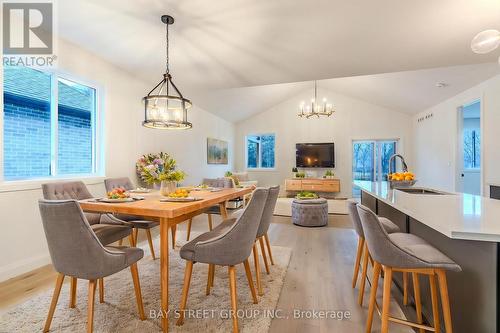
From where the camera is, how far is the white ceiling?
7.47 feet

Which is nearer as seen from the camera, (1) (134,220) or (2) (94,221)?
(2) (94,221)

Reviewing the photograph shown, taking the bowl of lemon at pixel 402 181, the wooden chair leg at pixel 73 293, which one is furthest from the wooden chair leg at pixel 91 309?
the bowl of lemon at pixel 402 181

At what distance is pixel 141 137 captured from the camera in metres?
4.06

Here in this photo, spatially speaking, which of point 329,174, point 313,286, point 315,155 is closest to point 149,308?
point 313,286

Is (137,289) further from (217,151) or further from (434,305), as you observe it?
(217,151)

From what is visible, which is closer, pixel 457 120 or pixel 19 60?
pixel 19 60

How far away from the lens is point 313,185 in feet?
24.0

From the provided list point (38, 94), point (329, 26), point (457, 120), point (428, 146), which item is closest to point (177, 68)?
point (38, 94)

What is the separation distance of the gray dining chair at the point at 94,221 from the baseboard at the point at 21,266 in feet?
2.64

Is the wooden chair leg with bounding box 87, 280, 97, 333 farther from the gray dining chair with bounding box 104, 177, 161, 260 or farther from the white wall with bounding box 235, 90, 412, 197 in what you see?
the white wall with bounding box 235, 90, 412, 197

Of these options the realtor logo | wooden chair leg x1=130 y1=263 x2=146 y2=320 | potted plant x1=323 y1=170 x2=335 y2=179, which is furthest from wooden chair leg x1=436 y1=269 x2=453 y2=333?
potted plant x1=323 y1=170 x2=335 y2=179

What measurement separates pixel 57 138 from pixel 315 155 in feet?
21.3

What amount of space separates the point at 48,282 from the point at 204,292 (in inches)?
59.1

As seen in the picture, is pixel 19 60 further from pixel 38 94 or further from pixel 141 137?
pixel 141 137
